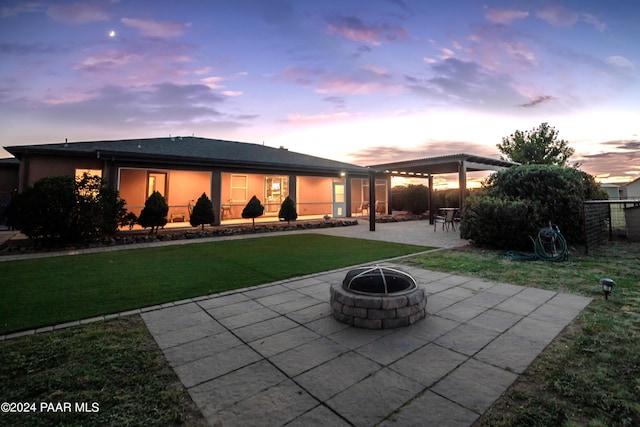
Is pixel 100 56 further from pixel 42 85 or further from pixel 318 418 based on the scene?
pixel 318 418

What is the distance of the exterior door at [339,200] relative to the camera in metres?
17.4

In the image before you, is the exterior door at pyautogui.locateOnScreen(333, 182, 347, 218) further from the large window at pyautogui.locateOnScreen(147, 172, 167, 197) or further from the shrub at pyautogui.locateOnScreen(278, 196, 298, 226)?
the large window at pyautogui.locateOnScreen(147, 172, 167, 197)

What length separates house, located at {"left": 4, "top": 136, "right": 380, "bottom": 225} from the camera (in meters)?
11.0

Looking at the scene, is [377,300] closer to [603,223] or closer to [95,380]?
[95,380]

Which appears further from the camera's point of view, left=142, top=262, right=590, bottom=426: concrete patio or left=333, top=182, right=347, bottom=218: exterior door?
left=333, top=182, right=347, bottom=218: exterior door

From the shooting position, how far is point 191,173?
1492cm

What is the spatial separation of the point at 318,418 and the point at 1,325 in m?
3.86

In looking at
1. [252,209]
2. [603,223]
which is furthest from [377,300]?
[603,223]

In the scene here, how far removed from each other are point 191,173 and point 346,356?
48.9 feet

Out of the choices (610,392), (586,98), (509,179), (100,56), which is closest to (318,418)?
(610,392)

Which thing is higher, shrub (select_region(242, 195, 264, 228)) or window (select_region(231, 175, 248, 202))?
window (select_region(231, 175, 248, 202))

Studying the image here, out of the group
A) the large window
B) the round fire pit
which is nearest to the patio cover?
the round fire pit

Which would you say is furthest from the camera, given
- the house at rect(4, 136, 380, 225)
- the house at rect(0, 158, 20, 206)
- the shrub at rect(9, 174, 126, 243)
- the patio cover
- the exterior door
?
the exterior door

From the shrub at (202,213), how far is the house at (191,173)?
54.0 inches
